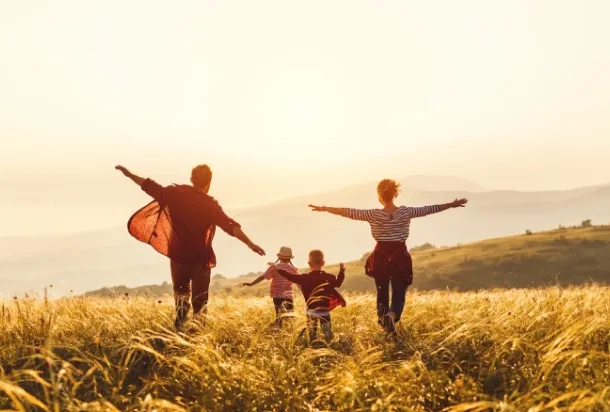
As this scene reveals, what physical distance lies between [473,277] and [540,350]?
52031 mm

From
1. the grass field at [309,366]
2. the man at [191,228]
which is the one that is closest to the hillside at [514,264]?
the man at [191,228]

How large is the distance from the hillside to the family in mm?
40892

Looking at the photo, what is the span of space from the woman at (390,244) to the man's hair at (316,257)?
0.65 meters

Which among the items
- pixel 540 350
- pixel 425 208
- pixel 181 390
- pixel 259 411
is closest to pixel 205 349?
pixel 181 390

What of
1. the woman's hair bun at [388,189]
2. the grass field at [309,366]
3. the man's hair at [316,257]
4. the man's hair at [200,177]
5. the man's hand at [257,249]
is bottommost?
the grass field at [309,366]

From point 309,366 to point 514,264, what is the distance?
184 ft

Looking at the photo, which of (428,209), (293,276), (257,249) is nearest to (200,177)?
(257,249)

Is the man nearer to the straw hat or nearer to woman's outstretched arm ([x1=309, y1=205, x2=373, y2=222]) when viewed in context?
woman's outstretched arm ([x1=309, y1=205, x2=373, y2=222])

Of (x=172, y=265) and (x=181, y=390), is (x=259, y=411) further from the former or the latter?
(x=172, y=265)

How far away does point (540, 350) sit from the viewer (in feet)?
21.3

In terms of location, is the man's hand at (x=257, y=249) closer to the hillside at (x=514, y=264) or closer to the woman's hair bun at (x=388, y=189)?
the woman's hair bun at (x=388, y=189)

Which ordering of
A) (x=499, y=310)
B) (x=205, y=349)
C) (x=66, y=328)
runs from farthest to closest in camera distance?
(x=499, y=310), (x=66, y=328), (x=205, y=349)

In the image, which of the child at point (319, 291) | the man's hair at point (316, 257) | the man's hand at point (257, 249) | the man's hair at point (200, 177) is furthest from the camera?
the man's hair at point (316, 257)

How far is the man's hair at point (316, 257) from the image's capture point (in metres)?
8.89
